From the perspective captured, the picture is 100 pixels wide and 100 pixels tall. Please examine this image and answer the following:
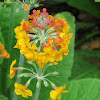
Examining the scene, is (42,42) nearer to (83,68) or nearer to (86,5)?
(83,68)

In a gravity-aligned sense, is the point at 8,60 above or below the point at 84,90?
above

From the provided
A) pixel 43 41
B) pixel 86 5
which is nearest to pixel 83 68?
pixel 86 5

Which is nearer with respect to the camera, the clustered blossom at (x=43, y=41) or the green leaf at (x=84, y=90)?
the clustered blossom at (x=43, y=41)

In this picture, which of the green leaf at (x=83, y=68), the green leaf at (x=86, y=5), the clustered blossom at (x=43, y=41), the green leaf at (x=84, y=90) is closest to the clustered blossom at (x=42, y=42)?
the clustered blossom at (x=43, y=41)

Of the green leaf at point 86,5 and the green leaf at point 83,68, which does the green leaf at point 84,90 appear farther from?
the green leaf at point 86,5

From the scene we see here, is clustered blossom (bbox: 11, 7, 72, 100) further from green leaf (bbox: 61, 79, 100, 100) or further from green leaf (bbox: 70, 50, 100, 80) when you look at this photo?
green leaf (bbox: 70, 50, 100, 80)

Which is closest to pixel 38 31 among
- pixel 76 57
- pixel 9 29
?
pixel 9 29

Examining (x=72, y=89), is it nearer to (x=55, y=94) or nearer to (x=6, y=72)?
(x=55, y=94)

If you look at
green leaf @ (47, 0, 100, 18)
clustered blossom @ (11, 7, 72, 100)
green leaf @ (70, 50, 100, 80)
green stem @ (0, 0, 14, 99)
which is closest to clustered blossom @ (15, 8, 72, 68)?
clustered blossom @ (11, 7, 72, 100)
